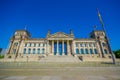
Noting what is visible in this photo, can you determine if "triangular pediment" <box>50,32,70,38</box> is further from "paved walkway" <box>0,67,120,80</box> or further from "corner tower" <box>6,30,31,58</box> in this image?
"paved walkway" <box>0,67,120,80</box>

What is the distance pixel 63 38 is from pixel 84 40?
15.3 metres

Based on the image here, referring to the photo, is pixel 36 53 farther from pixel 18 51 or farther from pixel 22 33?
pixel 22 33

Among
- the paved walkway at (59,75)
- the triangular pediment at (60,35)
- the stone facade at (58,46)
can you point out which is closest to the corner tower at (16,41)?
the stone facade at (58,46)

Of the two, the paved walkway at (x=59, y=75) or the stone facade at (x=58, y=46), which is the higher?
the stone facade at (x=58, y=46)

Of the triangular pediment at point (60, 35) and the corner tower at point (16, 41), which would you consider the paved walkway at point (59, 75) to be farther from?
the corner tower at point (16, 41)

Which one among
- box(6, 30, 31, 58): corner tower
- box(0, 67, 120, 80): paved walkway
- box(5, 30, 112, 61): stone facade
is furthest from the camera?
box(6, 30, 31, 58): corner tower

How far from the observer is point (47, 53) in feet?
172

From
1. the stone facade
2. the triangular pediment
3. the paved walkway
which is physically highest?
the triangular pediment

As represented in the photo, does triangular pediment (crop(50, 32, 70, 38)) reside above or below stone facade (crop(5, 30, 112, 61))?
above

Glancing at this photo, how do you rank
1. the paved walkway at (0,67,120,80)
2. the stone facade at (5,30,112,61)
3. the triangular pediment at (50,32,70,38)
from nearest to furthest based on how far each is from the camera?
the paved walkway at (0,67,120,80) < the stone facade at (5,30,112,61) < the triangular pediment at (50,32,70,38)

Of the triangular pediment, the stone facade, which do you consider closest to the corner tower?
the stone facade

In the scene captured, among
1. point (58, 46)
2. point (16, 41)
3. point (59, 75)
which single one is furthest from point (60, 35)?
point (59, 75)

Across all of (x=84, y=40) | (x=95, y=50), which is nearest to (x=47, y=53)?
(x=84, y=40)

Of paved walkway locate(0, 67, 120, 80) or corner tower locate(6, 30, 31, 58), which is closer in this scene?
paved walkway locate(0, 67, 120, 80)
